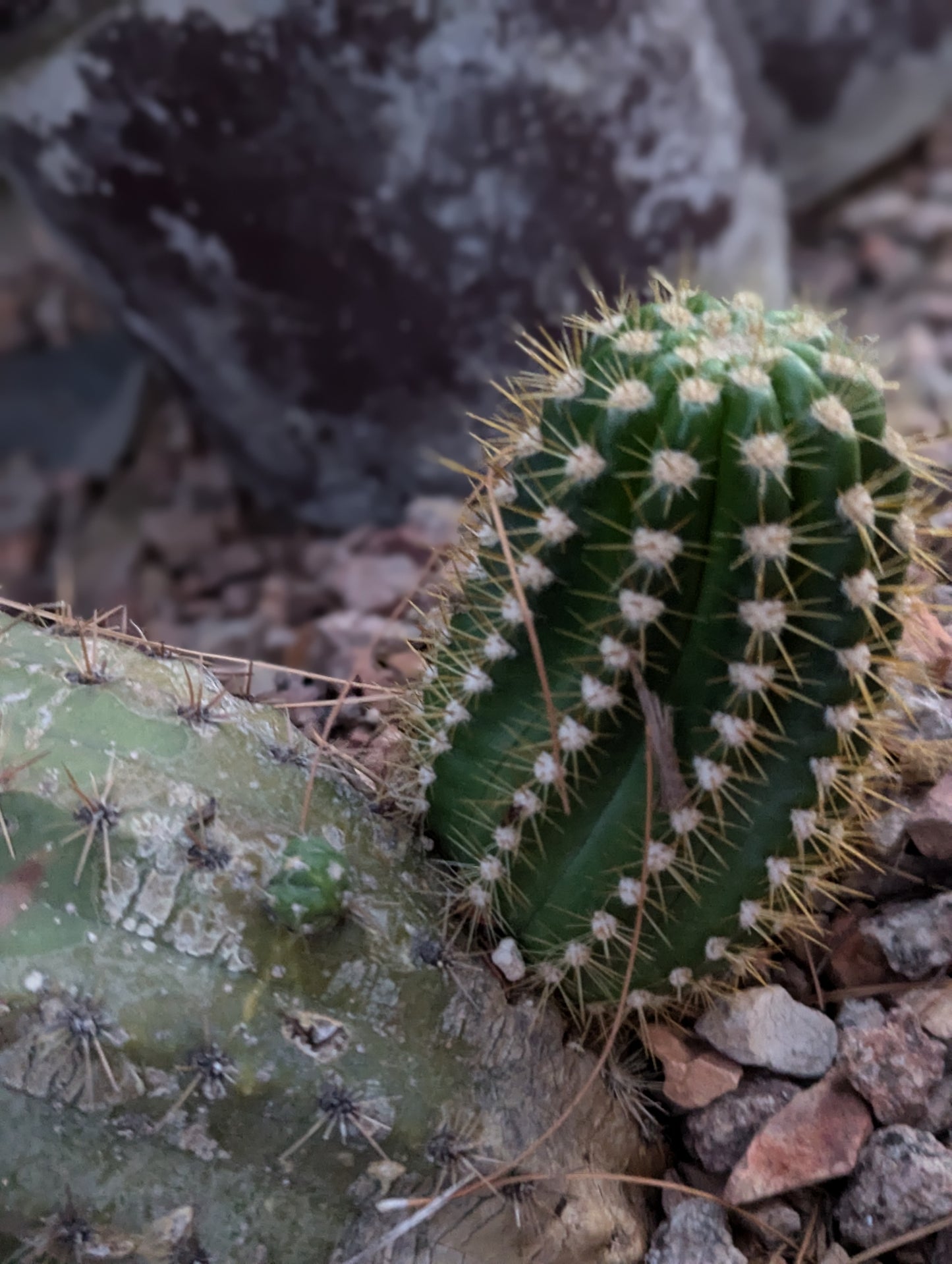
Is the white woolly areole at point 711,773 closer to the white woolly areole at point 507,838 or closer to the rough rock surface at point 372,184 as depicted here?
the white woolly areole at point 507,838

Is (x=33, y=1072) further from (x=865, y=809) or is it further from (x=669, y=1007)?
(x=865, y=809)

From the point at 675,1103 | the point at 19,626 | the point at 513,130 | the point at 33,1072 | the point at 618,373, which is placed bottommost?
the point at 675,1103

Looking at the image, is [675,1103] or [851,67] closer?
[675,1103]

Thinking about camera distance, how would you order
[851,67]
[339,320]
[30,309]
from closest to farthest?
[339,320], [851,67], [30,309]

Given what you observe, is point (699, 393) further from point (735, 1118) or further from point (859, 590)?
point (735, 1118)

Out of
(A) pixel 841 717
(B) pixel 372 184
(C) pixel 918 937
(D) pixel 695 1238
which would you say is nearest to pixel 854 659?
(A) pixel 841 717

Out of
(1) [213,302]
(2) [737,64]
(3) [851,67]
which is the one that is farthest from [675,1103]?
(3) [851,67]

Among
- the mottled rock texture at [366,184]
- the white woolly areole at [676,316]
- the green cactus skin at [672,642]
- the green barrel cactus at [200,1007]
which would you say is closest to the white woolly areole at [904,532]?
the green cactus skin at [672,642]
